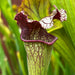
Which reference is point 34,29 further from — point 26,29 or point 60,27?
point 60,27

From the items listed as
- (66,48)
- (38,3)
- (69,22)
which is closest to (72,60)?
(66,48)

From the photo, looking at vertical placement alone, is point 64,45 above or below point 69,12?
below

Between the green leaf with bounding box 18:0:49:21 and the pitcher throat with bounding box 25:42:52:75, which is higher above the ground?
the green leaf with bounding box 18:0:49:21

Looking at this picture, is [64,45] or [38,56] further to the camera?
[64,45]

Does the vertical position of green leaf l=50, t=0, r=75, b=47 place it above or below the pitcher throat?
above

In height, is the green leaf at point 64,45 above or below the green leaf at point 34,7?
below

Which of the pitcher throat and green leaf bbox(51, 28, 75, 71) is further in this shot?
green leaf bbox(51, 28, 75, 71)

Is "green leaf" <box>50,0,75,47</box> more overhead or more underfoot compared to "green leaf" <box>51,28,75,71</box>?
more overhead

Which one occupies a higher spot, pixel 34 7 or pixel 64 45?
pixel 34 7
